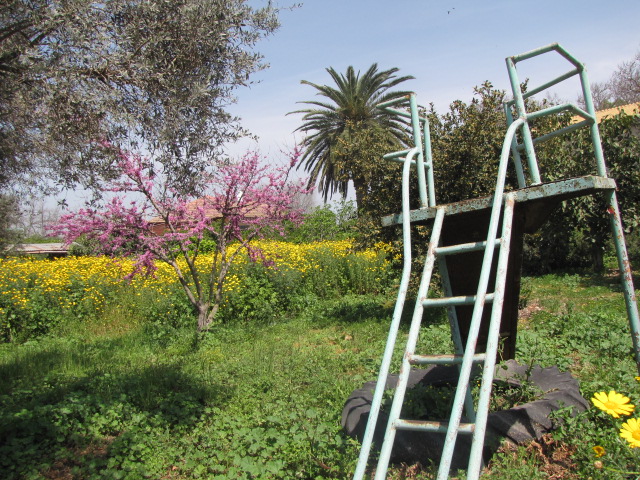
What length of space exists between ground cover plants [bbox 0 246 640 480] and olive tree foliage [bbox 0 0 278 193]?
2.02 metres

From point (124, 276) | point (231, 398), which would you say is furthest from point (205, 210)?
point (124, 276)

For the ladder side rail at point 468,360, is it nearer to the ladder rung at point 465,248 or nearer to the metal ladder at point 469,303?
the metal ladder at point 469,303

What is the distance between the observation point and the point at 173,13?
4.02 m

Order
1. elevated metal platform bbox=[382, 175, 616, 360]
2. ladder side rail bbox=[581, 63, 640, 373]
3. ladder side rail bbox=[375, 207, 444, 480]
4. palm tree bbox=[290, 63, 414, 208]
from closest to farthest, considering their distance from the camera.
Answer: ladder side rail bbox=[375, 207, 444, 480], elevated metal platform bbox=[382, 175, 616, 360], ladder side rail bbox=[581, 63, 640, 373], palm tree bbox=[290, 63, 414, 208]

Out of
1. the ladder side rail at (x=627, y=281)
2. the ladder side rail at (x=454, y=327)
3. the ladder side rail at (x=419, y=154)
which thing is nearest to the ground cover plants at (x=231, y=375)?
the ladder side rail at (x=454, y=327)

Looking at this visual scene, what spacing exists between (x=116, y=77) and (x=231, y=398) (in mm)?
3002

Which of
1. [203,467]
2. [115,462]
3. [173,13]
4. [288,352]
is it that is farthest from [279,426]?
[173,13]

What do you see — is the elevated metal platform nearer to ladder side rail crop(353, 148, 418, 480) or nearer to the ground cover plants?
ladder side rail crop(353, 148, 418, 480)

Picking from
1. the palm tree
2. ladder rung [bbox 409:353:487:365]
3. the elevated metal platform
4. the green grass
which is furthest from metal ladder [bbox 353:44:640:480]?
the palm tree

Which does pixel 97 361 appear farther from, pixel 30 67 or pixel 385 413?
pixel 385 413

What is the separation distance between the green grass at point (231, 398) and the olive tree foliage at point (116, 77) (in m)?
1.99

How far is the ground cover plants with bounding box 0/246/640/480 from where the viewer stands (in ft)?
10.8

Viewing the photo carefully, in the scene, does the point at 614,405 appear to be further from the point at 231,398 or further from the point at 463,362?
the point at 231,398

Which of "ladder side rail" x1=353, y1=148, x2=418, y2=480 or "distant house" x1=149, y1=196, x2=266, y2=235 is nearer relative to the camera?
"ladder side rail" x1=353, y1=148, x2=418, y2=480
